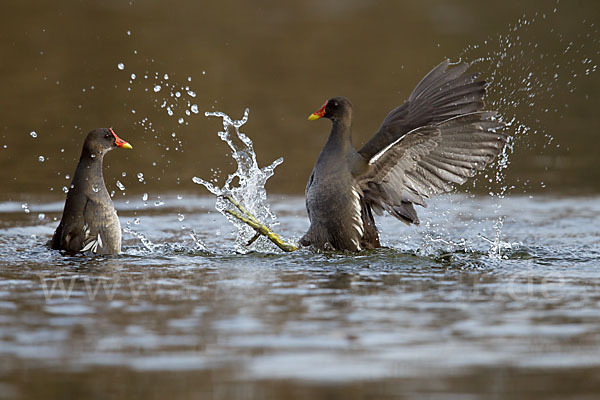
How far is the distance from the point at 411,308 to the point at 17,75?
1388cm

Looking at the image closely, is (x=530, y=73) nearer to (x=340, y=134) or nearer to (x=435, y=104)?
(x=435, y=104)

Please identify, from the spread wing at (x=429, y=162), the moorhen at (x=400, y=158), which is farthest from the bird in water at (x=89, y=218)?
the spread wing at (x=429, y=162)

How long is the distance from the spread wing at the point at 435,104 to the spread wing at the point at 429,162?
0.10 metres

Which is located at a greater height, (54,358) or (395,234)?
(395,234)

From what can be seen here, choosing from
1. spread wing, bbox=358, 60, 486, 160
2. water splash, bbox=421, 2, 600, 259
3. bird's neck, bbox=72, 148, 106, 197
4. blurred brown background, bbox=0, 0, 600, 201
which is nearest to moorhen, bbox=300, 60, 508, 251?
spread wing, bbox=358, 60, 486, 160

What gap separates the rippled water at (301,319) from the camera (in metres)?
3.94

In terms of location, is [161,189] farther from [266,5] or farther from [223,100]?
[266,5]

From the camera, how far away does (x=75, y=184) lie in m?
7.34

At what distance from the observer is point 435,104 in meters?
7.57

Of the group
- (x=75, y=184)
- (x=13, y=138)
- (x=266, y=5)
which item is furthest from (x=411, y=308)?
(x=266, y=5)

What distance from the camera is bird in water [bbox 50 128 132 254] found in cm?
716

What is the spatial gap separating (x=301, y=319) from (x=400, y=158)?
268cm

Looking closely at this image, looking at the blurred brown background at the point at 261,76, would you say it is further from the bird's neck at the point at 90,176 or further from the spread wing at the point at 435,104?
the spread wing at the point at 435,104

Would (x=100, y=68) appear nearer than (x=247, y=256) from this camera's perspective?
No
